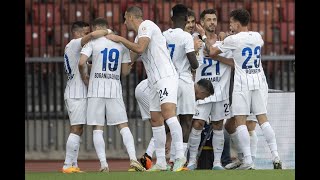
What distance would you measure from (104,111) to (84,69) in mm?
504

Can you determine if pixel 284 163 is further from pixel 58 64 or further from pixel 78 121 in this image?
pixel 58 64

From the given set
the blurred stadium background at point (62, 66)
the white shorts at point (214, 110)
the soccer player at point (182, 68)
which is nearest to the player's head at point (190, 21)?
the soccer player at point (182, 68)

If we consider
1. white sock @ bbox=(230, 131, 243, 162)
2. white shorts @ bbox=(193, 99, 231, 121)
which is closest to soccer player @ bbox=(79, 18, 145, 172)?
white shorts @ bbox=(193, 99, 231, 121)

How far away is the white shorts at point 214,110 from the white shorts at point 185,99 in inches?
27.2

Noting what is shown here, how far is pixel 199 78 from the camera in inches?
530

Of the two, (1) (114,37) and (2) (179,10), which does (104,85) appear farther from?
(2) (179,10)

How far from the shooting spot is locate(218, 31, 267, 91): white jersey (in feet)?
41.3

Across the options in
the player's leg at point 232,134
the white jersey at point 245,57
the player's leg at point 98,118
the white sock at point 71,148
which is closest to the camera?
the player's leg at point 98,118

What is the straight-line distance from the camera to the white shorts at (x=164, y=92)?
11.9 m

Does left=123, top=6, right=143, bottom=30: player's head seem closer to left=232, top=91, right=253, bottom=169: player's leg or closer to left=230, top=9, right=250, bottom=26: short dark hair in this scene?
left=230, top=9, right=250, bottom=26: short dark hair

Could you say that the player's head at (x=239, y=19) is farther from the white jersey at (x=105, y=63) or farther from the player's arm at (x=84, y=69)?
the player's arm at (x=84, y=69)

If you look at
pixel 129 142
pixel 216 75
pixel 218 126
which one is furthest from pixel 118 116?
pixel 216 75

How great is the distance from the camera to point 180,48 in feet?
41.1
